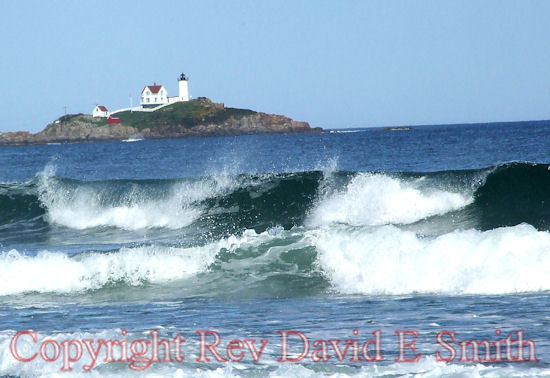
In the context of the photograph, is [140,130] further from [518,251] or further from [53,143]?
[518,251]

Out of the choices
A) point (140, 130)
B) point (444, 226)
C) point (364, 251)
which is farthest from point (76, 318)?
point (140, 130)

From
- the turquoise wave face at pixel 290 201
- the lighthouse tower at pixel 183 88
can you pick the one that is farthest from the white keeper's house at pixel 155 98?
the turquoise wave face at pixel 290 201

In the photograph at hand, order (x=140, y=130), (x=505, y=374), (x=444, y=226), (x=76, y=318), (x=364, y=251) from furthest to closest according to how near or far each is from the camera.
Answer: (x=140, y=130) < (x=444, y=226) < (x=364, y=251) < (x=76, y=318) < (x=505, y=374)

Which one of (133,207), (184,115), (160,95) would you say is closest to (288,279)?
(133,207)

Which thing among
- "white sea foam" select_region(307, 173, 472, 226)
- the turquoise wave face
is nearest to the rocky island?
the turquoise wave face

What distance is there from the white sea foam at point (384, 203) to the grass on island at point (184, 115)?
118 m

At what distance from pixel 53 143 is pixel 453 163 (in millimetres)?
112644

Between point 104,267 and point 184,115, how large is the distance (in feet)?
418

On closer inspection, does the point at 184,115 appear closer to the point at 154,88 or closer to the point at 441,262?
the point at 154,88

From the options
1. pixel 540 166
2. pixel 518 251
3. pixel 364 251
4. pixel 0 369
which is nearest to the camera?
pixel 0 369

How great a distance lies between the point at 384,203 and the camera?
61.6 feet

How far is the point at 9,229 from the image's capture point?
22.1 m

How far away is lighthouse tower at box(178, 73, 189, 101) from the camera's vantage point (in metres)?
149

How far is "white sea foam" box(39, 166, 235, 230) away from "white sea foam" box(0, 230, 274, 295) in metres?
7.14
